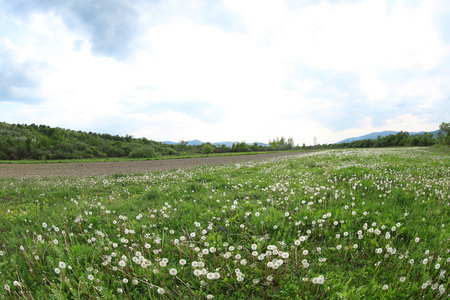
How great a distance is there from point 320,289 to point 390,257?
4.59ft

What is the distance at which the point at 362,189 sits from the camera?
6172 millimetres

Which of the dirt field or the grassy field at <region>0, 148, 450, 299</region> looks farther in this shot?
the dirt field

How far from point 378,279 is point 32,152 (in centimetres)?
6075

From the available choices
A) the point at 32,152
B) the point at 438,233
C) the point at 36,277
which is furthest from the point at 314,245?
the point at 32,152

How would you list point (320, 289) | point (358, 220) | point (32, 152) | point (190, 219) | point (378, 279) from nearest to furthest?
1. point (320, 289)
2. point (378, 279)
3. point (358, 220)
4. point (190, 219)
5. point (32, 152)

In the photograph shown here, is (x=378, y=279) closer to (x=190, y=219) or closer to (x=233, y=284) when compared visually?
(x=233, y=284)

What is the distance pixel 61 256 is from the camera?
3.11m

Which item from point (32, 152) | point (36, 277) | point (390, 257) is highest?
point (32, 152)

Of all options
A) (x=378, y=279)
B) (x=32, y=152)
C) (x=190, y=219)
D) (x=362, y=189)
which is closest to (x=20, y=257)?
(x=190, y=219)

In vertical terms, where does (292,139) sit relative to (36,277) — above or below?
above

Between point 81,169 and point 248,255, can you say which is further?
Answer: point 81,169

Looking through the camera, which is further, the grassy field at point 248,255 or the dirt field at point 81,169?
the dirt field at point 81,169

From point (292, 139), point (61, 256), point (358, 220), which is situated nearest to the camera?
point (61, 256)

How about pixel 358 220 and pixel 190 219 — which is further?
pixel 190 219
